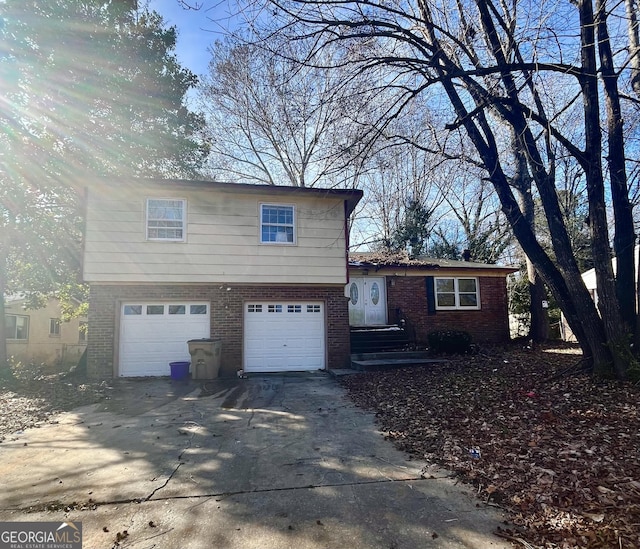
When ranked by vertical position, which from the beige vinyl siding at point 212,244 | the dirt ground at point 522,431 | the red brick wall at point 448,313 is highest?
the beige vinyl siding at point 212,244

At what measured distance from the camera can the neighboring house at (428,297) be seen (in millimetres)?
14312

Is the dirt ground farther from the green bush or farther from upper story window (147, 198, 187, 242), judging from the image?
upper story window (147, 198, 187, 242)

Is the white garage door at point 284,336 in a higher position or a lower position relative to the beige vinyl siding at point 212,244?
lower

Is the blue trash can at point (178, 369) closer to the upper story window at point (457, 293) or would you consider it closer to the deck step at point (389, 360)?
the deck step at point (389, 360)

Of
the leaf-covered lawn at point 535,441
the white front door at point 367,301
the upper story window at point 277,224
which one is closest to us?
the leaf-covered lawn at point 535,441

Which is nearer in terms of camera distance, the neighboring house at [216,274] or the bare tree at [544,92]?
the bare tree at [544,92]

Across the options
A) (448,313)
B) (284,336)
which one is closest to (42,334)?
(284,336)

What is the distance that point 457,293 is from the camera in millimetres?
15125

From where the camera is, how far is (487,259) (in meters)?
24.0

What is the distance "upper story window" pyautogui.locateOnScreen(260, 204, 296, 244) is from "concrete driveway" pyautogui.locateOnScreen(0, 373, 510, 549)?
5692 mm

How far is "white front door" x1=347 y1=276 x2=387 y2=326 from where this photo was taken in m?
14.3

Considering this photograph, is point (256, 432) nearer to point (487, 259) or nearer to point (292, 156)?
point (292, 156)

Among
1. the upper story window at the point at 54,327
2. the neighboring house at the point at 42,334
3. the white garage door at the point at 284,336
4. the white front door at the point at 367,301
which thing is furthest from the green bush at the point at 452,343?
the upper story window at the point at 54,327

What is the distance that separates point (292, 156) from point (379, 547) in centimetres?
1934
